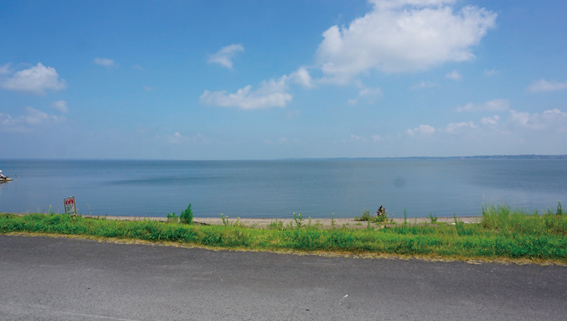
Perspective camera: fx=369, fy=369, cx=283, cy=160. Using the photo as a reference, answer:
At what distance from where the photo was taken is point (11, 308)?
15.8 ft

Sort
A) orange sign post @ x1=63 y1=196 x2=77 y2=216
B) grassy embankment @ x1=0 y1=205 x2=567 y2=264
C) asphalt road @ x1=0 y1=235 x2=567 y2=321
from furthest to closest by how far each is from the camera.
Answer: orange sign post @ x1=63 y1=196 x2=77 y2=216 < grassy embankment @ x1=0 y1=205 x2=567 y2=264 < asphalt road @ x1=0 y1=235 x2=567 y2=321

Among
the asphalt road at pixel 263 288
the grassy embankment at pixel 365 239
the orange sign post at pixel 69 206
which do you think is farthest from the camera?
the orange sign post at pixel 69 206

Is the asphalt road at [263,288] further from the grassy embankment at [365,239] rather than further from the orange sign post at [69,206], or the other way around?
the orange sign post at [69,206]

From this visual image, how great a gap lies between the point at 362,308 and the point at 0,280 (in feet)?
18.5

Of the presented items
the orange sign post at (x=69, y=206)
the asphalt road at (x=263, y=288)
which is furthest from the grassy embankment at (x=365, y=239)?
the orange sign post at (x=69, y=206)

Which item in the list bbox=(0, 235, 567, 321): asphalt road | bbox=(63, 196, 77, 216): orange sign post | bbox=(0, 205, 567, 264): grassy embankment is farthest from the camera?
bbox=(63, 196, 77, 216): orange sign post

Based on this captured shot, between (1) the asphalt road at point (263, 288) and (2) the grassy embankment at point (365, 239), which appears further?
(2) the grassy embankment at point (365, 239)

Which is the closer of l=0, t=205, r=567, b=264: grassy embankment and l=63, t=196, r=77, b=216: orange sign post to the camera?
l=0, t=205, r=567, b=264: grassy embankment

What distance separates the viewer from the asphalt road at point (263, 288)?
4.71 m

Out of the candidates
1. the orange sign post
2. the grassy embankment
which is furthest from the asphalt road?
the orange sign post

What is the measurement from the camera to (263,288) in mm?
5539

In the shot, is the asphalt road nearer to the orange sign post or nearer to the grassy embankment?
the grassy embankment

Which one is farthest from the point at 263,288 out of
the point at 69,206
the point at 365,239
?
the point at 69,206

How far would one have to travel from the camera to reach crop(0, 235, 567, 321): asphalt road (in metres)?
4.71
